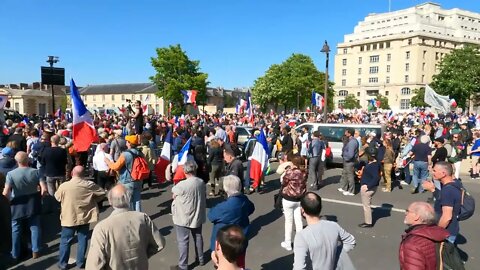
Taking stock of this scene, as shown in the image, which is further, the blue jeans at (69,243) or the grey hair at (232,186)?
the blue jeans at (69,243)

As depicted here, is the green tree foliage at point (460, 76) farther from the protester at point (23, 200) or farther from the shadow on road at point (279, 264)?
Result: the protester at point (23, 200)

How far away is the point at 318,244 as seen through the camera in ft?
11.1

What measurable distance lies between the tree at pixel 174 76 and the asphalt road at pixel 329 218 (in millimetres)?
36596

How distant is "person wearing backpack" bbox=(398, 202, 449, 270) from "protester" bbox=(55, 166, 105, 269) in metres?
4.30

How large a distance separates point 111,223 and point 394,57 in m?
105

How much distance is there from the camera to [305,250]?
3357 mm

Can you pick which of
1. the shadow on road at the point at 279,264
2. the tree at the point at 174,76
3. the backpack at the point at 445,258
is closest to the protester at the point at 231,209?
the shadow on road at the point at 279,264

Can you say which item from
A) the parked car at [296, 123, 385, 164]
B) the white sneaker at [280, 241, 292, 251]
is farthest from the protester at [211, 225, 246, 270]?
the parked car at [296, 123, 385, 164]

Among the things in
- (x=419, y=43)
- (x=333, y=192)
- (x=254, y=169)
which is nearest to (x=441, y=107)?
(x=333, y=192)

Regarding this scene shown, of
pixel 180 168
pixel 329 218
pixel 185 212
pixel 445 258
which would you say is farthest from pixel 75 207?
pixel 329 218

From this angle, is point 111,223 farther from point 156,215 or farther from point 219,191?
point 219,191

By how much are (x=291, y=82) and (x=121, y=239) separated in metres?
61.4

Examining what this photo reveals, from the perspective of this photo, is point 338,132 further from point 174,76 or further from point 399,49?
point 399,49

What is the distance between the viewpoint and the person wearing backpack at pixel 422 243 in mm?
3055
